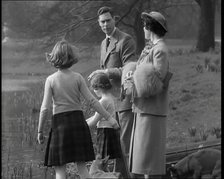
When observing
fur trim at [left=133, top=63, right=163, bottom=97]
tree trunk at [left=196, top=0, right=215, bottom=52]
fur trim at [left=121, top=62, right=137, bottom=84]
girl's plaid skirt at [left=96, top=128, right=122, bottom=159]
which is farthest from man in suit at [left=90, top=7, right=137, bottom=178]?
tree trunk at [left=196, top=0, right=215, bottom=52]

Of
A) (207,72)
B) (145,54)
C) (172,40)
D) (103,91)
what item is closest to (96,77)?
(103,91)

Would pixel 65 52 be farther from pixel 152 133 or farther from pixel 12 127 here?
pixel 12 127

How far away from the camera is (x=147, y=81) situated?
5.34 m

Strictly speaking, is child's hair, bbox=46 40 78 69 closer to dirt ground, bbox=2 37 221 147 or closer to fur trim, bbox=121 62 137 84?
fur trim, bbox=121 62 137 84

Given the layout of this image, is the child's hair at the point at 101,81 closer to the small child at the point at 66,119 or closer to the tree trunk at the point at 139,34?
the small child at the point at 66,119

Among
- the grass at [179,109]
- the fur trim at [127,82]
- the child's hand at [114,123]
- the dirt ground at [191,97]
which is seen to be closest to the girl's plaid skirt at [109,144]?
the child's hand at [114,123]

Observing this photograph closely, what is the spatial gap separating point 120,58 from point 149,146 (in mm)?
1283

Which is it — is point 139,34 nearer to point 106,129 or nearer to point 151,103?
Result: point 106,129

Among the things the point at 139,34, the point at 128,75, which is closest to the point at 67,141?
the point at 128,75

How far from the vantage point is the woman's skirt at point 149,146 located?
5426 mm

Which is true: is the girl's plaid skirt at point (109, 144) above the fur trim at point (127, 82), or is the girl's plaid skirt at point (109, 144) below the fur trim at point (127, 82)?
below

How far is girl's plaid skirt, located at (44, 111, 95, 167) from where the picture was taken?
570cm

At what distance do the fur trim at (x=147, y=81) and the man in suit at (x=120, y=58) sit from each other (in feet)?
2.20

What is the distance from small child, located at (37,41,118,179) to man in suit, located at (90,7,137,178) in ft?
1.34
